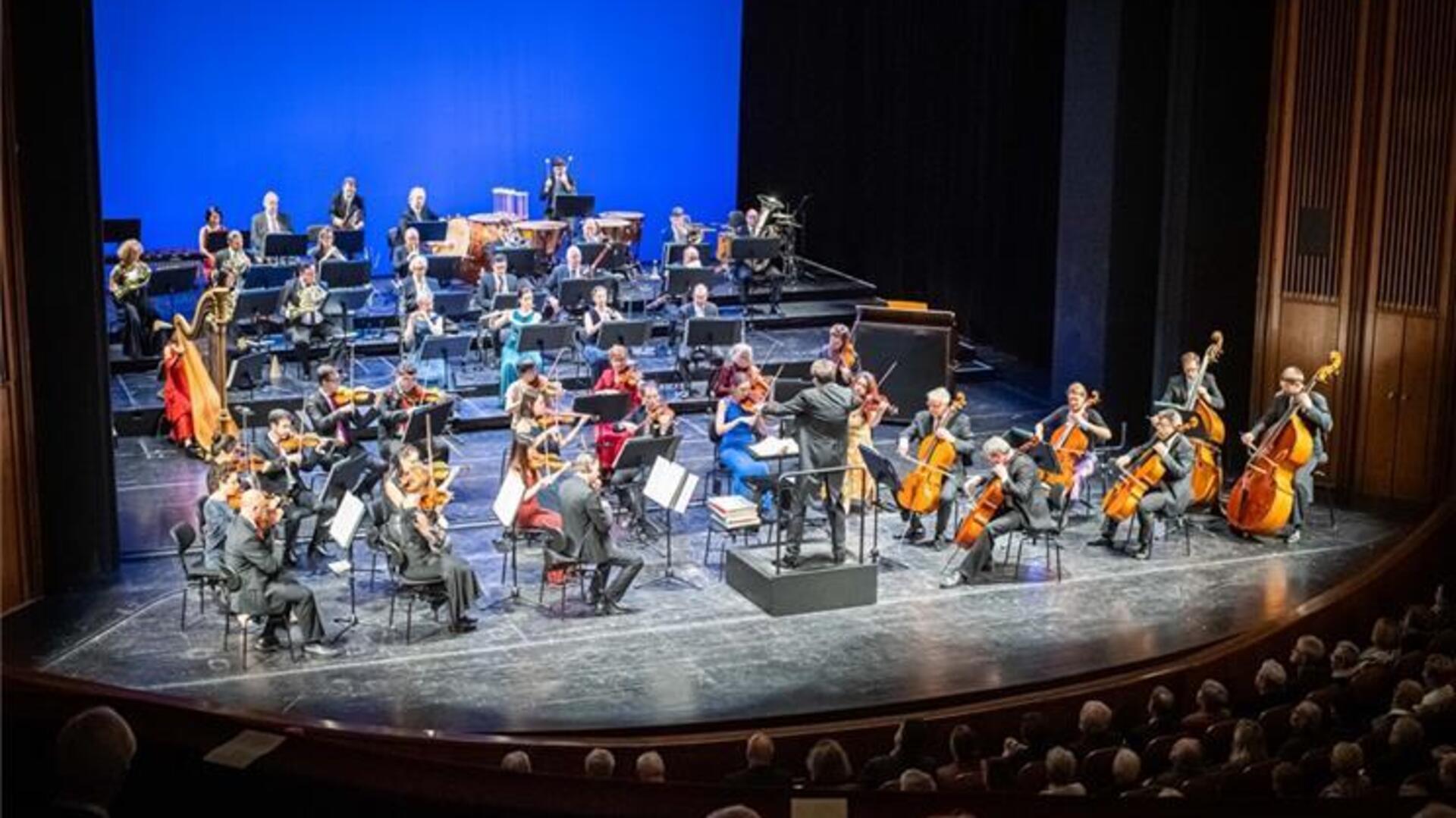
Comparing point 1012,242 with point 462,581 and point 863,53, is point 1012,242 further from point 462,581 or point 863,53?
point 462,581

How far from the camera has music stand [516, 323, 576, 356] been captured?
14766 mm

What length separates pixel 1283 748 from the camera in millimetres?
7039

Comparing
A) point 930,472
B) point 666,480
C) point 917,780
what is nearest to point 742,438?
point 930,472

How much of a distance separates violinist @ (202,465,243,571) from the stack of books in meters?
2.95

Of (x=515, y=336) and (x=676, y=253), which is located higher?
(x=676, y=253)

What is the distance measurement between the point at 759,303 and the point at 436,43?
4.44 m

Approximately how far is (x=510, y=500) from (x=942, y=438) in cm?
284

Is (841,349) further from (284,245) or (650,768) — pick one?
(650,768)

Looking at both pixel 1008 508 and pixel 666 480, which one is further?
pixel 1008 508

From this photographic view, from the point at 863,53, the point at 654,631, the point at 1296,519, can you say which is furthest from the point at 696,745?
the point at 863,53

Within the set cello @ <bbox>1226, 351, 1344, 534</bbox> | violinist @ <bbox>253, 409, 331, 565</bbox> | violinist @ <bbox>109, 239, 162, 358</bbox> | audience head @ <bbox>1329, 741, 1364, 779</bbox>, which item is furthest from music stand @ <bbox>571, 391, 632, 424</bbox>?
audience head @ <bbox>1329, 741, 1364, 779</bbox>

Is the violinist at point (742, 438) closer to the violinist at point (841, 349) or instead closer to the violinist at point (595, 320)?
the violinist at point (841, 349)

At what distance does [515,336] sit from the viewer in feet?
49.0

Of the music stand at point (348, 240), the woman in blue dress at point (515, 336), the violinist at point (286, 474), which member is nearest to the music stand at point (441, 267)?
the woman in blue dress at point (515, 336)
